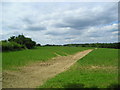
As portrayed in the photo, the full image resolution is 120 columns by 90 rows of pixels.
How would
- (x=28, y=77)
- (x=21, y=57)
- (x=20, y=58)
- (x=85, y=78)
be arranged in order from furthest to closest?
(x=21, y=57), (x=20, y=58), (x=28, y=77), (x=85, y=78)

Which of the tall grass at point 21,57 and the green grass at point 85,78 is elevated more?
the green grass at point 85,78

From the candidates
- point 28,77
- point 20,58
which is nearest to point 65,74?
A: point 28,77

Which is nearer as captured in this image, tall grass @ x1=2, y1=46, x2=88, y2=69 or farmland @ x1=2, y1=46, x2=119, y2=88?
farmland @ x1=2, y1=46, x2=119, y2=88

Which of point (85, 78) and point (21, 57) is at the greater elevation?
point (85, 78)

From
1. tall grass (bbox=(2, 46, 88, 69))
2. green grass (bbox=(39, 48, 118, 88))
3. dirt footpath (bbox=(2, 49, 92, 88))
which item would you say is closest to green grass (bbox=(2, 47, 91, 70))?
tall grass (bbox=(2, 46, 88, 69))

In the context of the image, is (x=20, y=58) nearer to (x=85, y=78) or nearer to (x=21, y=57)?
(x=21, y=57)

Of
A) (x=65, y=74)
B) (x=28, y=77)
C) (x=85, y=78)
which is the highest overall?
(x=85, y=78)

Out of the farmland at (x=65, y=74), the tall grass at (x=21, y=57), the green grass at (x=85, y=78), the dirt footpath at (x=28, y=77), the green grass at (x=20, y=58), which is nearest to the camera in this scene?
the green grass at (x=85, y=78)

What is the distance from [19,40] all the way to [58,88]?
7760cm

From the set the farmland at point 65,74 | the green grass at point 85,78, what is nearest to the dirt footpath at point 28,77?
the farmland at point 65,74

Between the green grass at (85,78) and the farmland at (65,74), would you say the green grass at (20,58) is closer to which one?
the farmland at (65,74)

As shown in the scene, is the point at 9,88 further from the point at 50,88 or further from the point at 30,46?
the point at 30,46

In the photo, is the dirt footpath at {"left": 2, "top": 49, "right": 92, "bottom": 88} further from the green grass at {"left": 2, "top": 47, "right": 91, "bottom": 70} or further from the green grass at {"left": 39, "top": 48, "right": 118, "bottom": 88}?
the green grass at {"left": 2, "top": 47, "right": 91, "bottom": 70}

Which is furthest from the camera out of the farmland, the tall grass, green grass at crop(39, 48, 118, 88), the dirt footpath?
the tall grass
